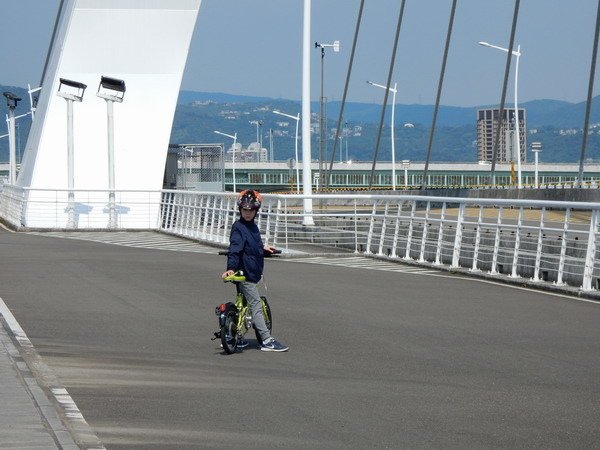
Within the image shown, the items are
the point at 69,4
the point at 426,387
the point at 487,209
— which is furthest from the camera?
the point at 69,4

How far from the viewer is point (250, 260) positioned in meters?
10.6

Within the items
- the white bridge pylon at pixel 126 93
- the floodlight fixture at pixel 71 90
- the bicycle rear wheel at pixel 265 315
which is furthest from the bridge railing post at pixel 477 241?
the white bridge pylon at pixel 126 93

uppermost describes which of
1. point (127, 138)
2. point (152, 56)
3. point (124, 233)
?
point (152, 56)

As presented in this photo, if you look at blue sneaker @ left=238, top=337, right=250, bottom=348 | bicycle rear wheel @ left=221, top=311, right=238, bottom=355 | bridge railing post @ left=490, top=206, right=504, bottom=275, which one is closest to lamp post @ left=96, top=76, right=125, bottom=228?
bridge railing post @ left=490, top=206, right=504, bottom=275

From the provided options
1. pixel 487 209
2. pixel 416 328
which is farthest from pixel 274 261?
pixel 416 328

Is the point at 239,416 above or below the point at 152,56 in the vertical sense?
below

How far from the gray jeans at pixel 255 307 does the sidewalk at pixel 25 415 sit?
6.82ft

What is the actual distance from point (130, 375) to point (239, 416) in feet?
5.82

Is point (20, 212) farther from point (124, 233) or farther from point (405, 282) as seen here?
point (405, 282)

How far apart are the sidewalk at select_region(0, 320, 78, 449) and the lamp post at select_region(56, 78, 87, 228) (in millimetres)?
30253

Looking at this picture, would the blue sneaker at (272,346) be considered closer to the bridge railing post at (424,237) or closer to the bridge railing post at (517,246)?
the bridge railing post at (517,246)

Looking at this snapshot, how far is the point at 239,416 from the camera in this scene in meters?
7.61

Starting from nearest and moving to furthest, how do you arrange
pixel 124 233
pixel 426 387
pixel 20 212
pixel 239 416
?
1. pixel 239 416
2. pixel 426 387
3. pixel 124 233
4. pixel 20 212

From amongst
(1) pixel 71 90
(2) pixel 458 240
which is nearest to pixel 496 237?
(2) pixel 458 240
